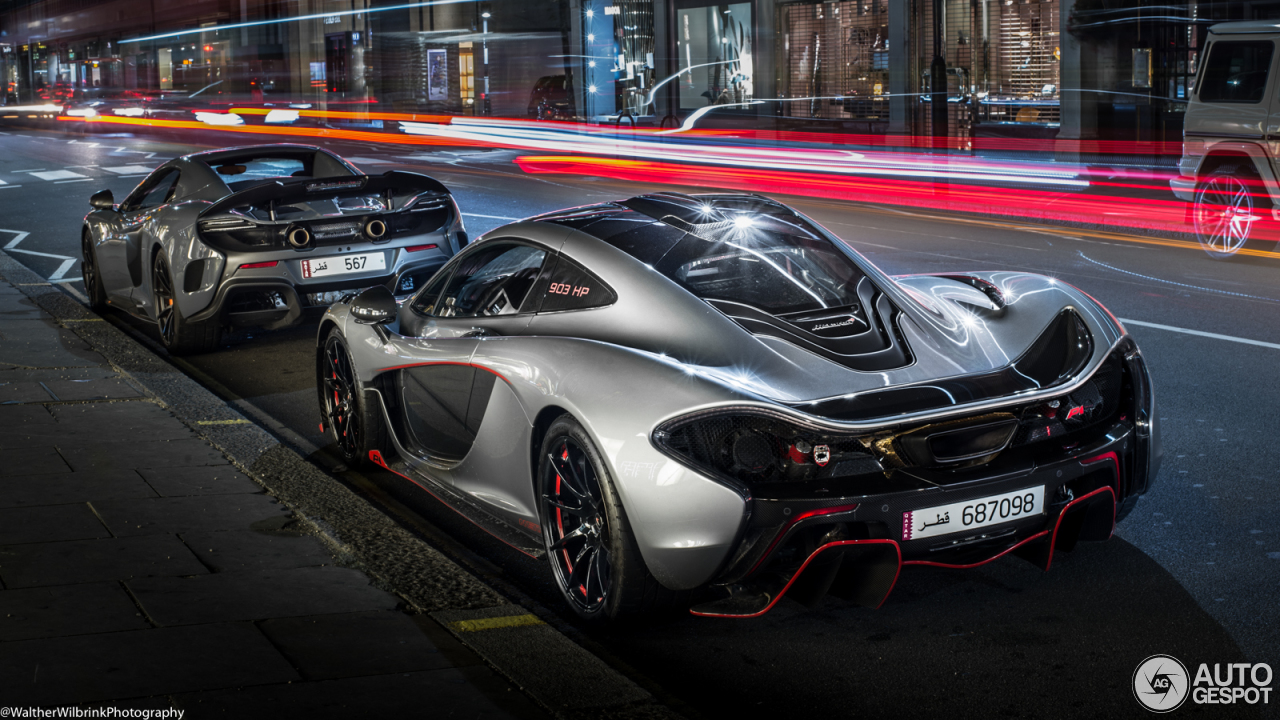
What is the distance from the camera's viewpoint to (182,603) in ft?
13.9

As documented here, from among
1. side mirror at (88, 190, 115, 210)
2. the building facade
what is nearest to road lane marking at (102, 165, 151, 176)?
the building facade

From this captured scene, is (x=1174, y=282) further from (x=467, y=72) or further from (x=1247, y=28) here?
(x=467, y=72)

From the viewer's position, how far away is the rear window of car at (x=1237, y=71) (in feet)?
39.5

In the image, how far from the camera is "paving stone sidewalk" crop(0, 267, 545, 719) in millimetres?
3508

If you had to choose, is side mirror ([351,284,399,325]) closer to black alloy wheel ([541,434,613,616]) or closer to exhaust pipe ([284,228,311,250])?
black alloy wheel ([541,434,613,616])

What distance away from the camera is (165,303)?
910cm

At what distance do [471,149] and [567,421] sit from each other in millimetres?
30614

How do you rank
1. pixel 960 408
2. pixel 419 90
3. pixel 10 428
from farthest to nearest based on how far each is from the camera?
1. pixel 419 90
2. pixel 10 428
3. pixel 960 408

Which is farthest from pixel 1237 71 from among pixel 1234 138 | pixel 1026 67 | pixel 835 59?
pixel 835 59

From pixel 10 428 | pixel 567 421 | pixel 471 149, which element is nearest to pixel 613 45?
pixel 471 149

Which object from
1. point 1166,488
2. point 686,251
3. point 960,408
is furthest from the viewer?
point 1166,488

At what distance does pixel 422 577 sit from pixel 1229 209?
10.4 meters

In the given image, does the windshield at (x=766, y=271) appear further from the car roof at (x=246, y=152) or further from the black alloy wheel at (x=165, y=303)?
the car roof at (x=246, y=152)

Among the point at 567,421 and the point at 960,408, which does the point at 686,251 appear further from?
the point at 960,408
